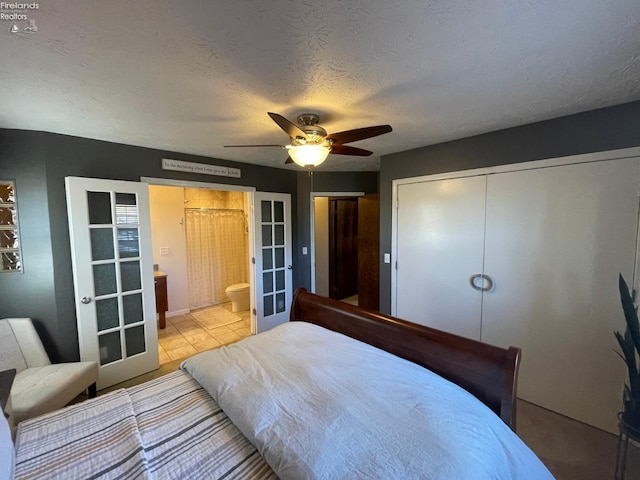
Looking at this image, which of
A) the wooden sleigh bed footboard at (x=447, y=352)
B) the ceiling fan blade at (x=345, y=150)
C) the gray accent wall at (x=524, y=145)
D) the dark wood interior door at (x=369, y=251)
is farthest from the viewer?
the dark wood interior door at (x=369, y=251)

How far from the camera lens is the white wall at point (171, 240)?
3992mm

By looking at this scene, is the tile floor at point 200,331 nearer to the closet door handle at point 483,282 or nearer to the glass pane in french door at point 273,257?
the glass pane in french door at point 273,257

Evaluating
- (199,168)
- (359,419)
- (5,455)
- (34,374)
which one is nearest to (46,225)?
(34,374)

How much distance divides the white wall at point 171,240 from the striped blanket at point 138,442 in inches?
126

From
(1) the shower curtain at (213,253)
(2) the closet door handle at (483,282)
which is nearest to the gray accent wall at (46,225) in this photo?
(1) the shower curtain at (213,253)

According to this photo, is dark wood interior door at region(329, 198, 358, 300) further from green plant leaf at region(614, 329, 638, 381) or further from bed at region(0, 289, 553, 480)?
green plant leaf at region(614, 329, 638, 381)

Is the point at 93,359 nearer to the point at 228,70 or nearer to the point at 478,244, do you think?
the point at 228,70

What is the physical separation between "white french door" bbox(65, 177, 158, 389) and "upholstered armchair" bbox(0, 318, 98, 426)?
29 centimetres


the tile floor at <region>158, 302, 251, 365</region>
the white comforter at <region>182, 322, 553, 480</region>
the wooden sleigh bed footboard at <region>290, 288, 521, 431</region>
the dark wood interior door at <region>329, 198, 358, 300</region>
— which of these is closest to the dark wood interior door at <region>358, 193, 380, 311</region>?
the dark wood interior door at <region>329, 198, 358, 300</region>

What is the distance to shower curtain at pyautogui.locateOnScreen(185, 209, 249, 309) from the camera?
4469 millimetres

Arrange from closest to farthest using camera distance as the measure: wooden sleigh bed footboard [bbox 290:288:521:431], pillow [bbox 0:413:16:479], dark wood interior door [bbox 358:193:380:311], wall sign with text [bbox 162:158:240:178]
Result: pillow [bbox 0:413:16:479] < wooden sleigh bed footboard [bbox 290:288:521:431] < wall sign with text [bbox 162:158:240:178] < dark wood interior door [bbox 358:193:380:311]

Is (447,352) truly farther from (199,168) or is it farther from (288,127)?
(199,168)

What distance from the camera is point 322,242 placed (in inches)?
197

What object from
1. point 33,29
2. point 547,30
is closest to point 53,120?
point 33,29
